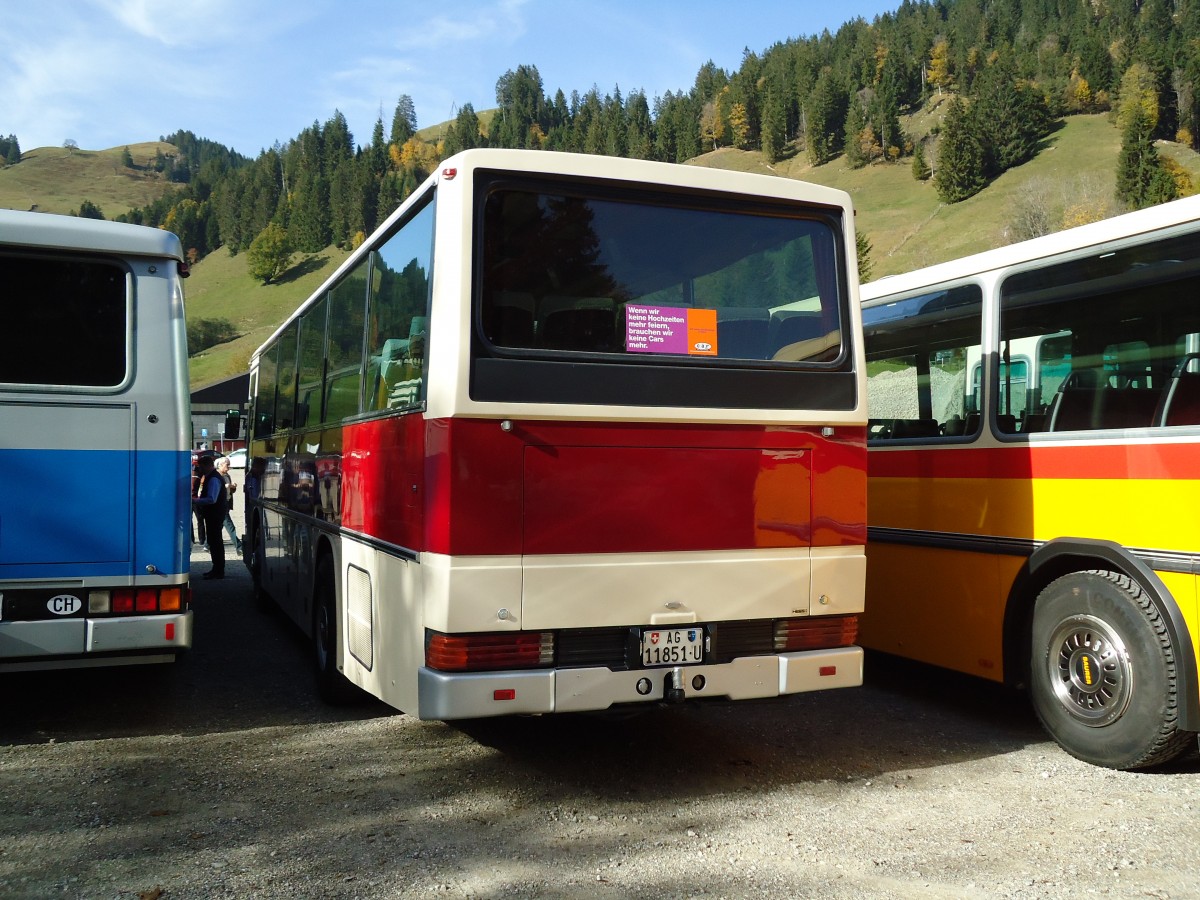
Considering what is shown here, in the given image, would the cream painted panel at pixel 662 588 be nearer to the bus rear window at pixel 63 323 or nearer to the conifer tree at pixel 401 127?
the bus rear window at pixel 63 323

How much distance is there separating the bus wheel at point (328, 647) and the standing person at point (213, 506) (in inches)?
319

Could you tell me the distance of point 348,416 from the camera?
6938 mm

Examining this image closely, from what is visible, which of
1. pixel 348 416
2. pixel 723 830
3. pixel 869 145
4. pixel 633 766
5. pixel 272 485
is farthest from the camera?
pixel 869 145

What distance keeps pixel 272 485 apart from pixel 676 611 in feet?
20.9

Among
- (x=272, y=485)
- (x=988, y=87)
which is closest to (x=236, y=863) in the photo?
(x=272, y=485)

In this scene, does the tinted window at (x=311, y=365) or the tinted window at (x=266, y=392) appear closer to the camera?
the tinted window at (x=311, y=365)

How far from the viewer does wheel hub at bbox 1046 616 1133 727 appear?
5660 mm

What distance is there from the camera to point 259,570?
11.8 metres

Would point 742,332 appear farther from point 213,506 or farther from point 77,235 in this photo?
point 213,506

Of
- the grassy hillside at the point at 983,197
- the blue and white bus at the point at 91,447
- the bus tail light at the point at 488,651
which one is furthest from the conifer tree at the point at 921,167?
the bus tail light at the point at 488,651

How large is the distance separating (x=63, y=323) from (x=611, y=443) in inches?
133

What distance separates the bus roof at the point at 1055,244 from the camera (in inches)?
Result: 219

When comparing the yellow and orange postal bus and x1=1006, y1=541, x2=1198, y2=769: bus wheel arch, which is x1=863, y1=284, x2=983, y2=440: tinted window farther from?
x1=1006, y1=541, x2=1198, y2=769: bus wheel arch

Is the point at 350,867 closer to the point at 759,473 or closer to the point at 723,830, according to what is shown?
the point at 723,830
